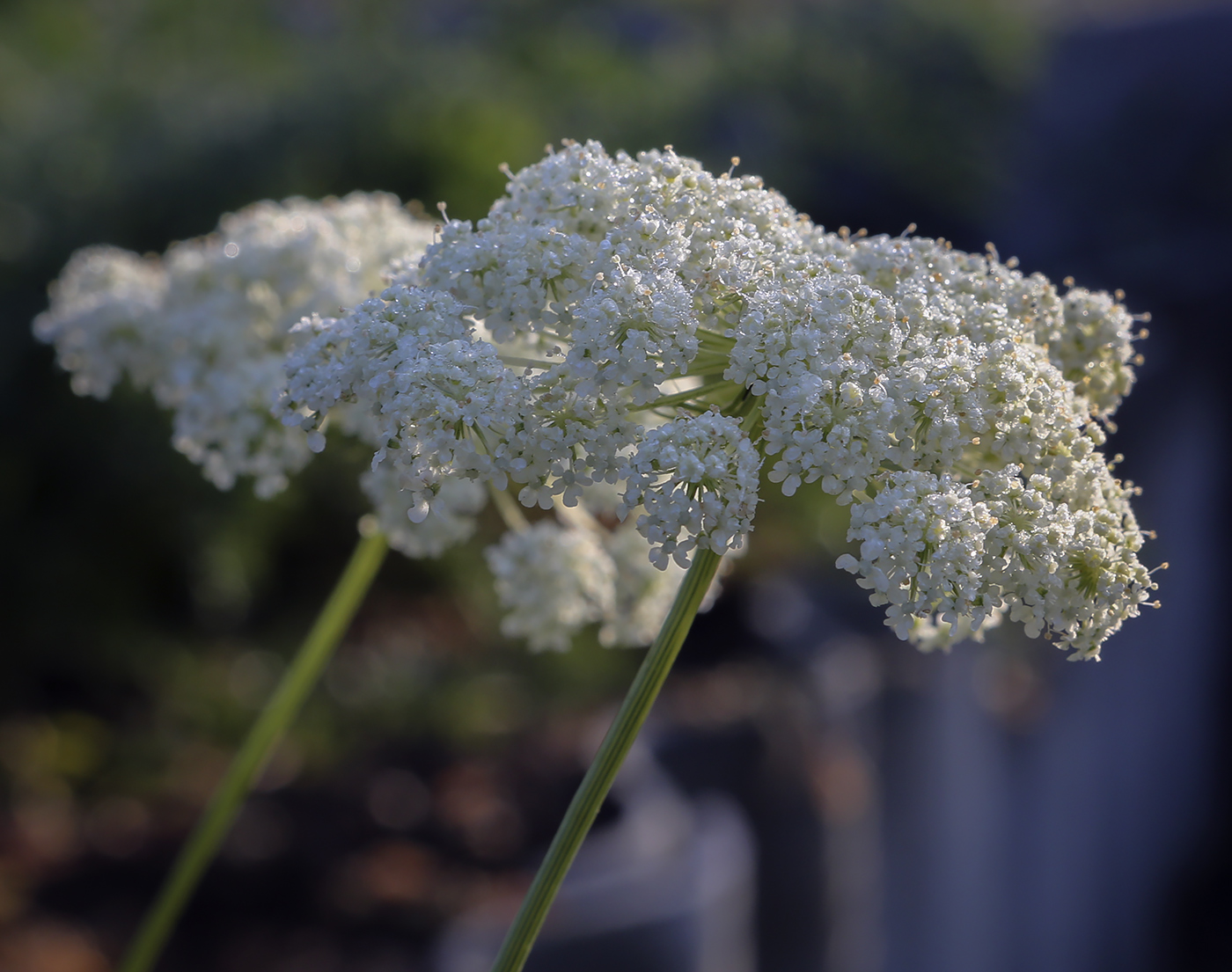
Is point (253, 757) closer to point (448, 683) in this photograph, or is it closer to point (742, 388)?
point (742, 388)

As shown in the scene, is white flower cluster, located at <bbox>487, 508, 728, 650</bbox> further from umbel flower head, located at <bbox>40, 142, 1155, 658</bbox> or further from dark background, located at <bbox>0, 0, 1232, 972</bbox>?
dark background, located at <bbox>0, 0, 1232, 972</bbox>

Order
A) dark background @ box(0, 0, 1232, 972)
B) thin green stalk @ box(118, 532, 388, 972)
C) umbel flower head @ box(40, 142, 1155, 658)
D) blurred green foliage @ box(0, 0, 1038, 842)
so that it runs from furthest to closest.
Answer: blurred green foliage @ box(0, 0, 1038, 842) < dark background @ box(0, 0, 1232, 972) < thin green stalk @ box(118, 532, 388, 972) < umbel flower head @ box(40, 142, 1155, 658)

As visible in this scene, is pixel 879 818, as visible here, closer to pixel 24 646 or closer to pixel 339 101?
pixel 24 646

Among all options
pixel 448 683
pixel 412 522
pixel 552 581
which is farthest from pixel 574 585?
pixel 448 683

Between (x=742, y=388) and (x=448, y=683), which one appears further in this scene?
(x=448, y=683)

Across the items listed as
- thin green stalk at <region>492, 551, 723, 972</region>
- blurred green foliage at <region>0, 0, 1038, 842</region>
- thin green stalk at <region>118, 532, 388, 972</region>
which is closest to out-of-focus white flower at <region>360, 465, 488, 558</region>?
thin green stalk at <region>118, 532, 388, 972</region>
